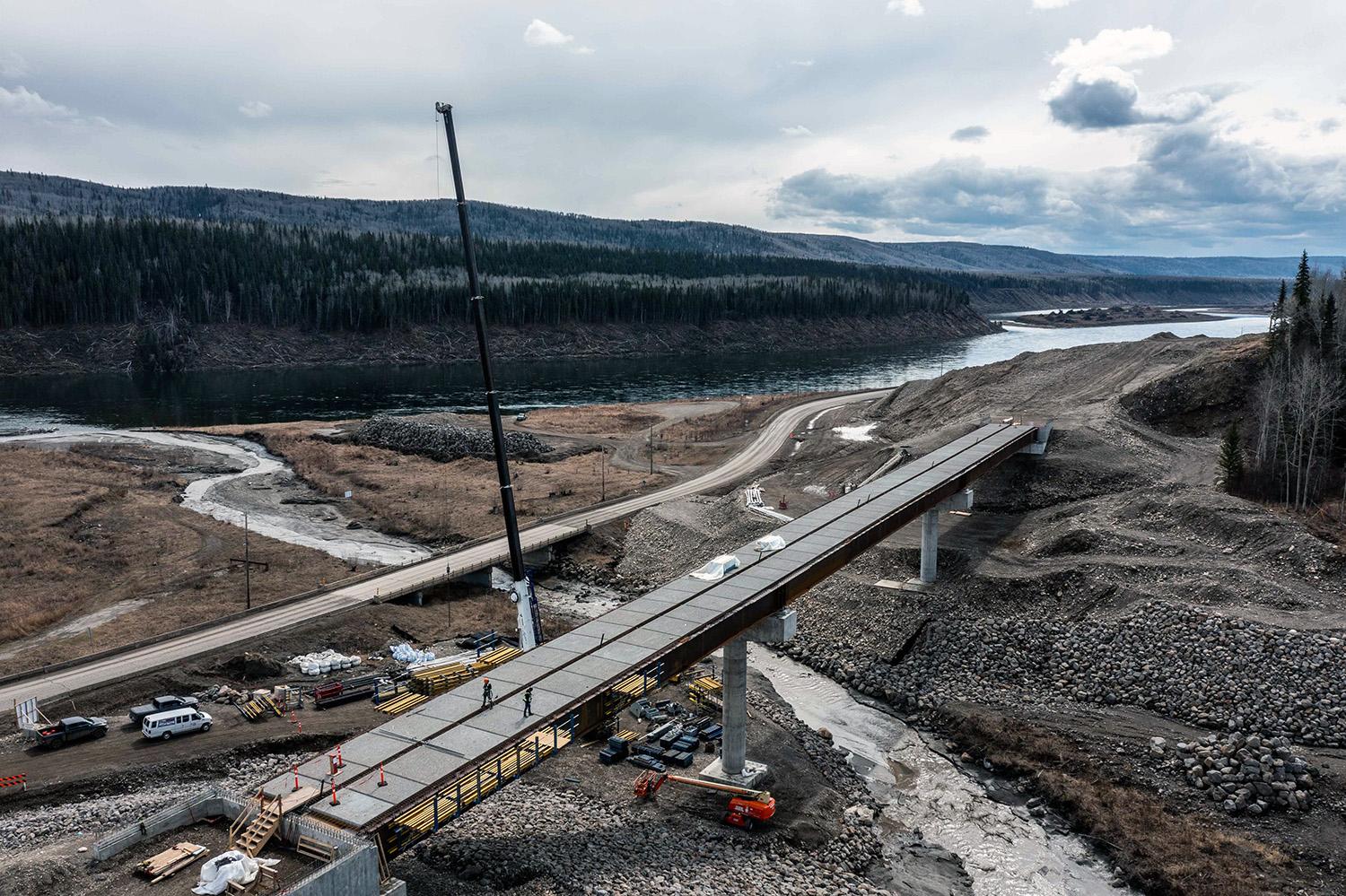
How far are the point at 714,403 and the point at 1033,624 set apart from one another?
9108cm

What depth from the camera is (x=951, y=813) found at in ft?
126

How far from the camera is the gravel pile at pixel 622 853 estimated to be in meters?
30.0

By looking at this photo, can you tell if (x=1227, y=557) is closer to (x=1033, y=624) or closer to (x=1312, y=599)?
(x=1312, y=599)

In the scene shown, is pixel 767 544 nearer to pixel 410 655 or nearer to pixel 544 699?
pixel 544 699

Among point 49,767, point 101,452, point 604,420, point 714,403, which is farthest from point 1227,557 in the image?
point 101,452

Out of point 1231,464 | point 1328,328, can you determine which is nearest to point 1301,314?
point 1328,328

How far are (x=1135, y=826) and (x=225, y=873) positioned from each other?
31.9 m

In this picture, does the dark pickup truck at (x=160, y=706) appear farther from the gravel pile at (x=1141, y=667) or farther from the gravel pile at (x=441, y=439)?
the gravel pile at (x=441, y=439)

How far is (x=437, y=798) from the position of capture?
2539 centimetres

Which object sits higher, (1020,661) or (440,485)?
(440,485)

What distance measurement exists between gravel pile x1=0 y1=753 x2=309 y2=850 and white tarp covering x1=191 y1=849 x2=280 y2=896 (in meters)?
11.4

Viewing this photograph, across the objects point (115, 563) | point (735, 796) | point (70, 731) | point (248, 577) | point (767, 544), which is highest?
point (767, 544)

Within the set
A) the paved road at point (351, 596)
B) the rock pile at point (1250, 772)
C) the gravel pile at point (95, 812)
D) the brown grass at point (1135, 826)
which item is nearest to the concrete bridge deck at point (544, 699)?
the gravel pile at point (95, 812)

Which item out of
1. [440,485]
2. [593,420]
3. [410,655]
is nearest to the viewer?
[410,655]
